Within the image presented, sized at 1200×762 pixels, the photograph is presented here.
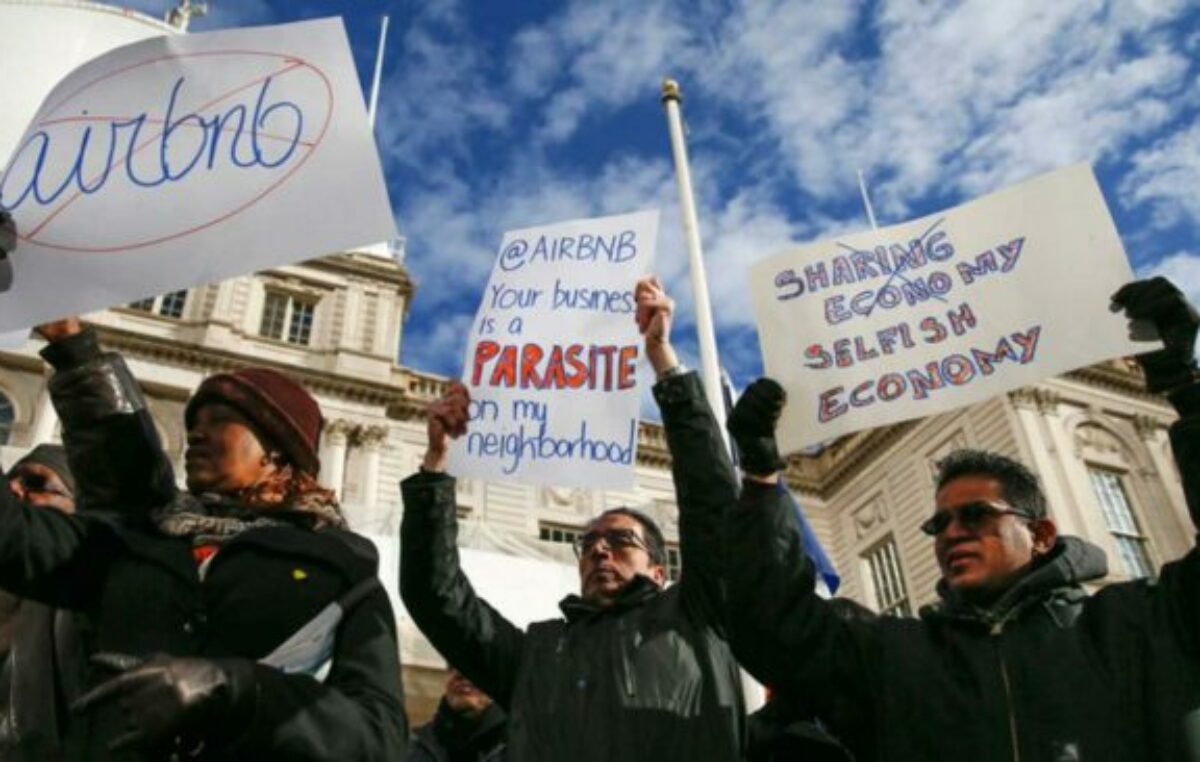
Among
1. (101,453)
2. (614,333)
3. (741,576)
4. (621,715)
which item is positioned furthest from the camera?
(614,333)

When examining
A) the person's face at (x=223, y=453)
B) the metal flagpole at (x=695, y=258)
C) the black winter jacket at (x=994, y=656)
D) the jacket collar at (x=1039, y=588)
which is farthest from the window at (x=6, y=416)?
the jacket collar at (x=1039, y=588)

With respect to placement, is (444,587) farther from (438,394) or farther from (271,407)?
(438,394)

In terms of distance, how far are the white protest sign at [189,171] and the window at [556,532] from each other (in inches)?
691

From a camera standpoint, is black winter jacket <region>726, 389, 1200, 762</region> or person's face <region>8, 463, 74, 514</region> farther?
person's face <region>8, 463, 74, 514</region>

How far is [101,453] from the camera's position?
2240mm

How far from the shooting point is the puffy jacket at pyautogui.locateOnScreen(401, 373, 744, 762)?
2.99m

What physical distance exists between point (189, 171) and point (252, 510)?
149 cm

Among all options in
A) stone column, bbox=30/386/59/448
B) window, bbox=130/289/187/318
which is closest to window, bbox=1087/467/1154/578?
window, bbox=130/289/187/318

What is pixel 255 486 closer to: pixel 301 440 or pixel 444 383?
pixel 301 440

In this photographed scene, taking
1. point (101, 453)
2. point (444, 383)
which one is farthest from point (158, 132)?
point (444, 383)

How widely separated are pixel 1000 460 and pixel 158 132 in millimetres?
3029

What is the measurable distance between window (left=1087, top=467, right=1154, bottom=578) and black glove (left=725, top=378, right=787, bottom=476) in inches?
773

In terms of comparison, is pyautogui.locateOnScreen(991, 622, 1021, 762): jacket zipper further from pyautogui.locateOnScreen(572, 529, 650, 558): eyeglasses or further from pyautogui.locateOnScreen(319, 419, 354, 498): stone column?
pyautogui.locateOnScreen(319, 419, 354, 498): stone column

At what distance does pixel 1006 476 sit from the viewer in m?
2.99
